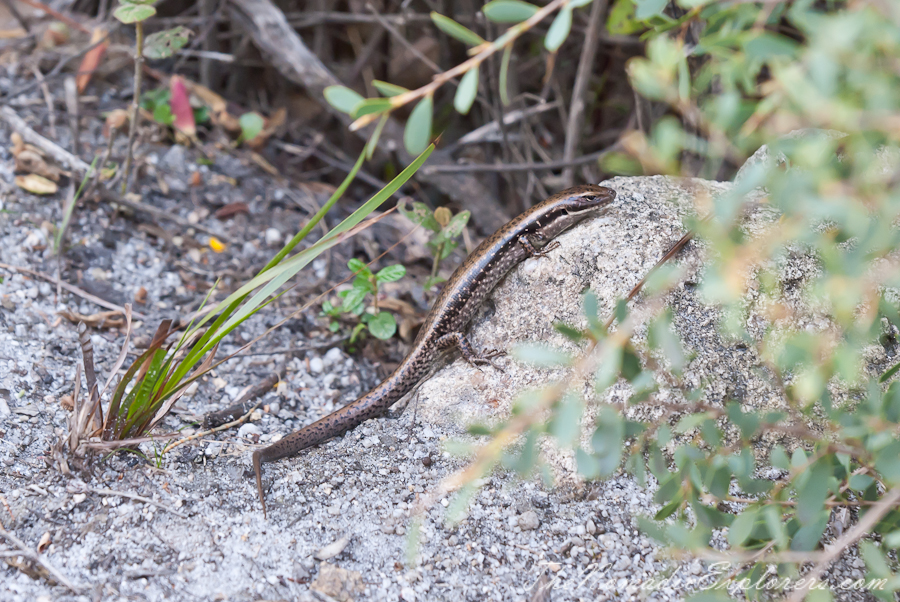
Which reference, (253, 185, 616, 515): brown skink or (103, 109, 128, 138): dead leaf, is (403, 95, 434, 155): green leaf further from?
(103, 109, 128, 138): dead leaf

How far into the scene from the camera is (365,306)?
383cm

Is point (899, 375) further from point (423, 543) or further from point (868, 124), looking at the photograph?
point (423, 543)

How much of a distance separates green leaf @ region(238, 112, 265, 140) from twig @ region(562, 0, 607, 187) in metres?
2.16

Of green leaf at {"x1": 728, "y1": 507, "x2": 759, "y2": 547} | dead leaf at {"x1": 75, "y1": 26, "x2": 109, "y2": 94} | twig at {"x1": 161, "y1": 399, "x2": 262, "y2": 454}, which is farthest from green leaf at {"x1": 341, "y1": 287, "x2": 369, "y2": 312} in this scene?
dead leaf at {"x1": 75, "y1": 26, "x2": 109, "y2": 94}

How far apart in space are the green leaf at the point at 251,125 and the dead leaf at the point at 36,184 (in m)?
1.29

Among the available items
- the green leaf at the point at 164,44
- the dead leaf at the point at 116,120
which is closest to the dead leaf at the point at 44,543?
the green leaf at the point at 164,44

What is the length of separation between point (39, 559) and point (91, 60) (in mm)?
3735

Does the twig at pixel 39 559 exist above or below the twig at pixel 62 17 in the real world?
below

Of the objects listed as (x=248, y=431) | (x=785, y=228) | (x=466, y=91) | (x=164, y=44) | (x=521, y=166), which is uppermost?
(x=466, y=91)

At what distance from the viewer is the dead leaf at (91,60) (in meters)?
4.55

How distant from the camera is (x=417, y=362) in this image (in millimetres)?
3244

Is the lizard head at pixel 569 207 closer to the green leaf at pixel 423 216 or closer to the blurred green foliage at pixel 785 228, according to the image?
the green leaf at pixel 423 216

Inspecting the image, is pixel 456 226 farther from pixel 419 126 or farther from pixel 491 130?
pixel 419 126

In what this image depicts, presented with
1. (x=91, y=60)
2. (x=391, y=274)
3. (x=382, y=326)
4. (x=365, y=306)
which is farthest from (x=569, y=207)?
(x=91, y=60)
